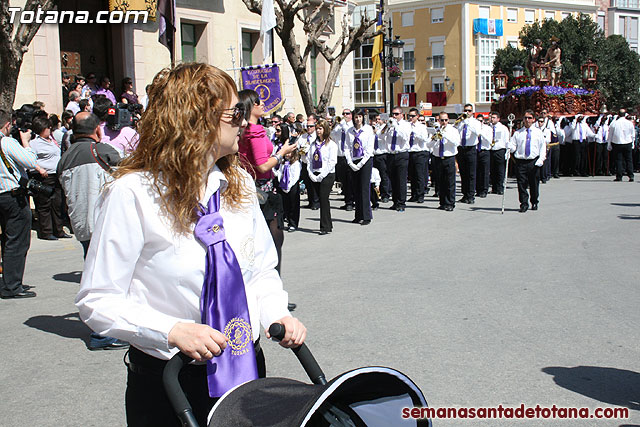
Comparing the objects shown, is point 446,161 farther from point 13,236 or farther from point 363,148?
point 13,236

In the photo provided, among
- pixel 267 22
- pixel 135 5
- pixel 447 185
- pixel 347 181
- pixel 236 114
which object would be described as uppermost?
pixel 135 5

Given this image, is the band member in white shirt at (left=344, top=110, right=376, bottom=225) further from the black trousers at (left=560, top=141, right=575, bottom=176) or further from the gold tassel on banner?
the black trousers at (left=560, top=141, right=575, bottom=176)

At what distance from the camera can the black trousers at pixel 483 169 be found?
18172mm

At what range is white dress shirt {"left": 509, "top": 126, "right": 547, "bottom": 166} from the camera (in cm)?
1447

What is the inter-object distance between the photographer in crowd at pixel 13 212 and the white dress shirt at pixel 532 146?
33.3 ft

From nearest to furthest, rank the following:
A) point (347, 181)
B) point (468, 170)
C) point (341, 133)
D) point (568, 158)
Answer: point (341, 133) < point (347, 181) < point (468, 170) < point (568, 158)

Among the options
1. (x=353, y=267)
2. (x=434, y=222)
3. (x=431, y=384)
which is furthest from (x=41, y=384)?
(x=434, y=222)

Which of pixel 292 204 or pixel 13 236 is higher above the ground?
pixel 13 236

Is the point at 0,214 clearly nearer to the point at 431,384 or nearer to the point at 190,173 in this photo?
the point at 431,384

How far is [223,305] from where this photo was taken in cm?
213

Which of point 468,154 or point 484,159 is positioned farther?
point 484,159

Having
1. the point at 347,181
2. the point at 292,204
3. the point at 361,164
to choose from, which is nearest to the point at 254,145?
the point at 292,204

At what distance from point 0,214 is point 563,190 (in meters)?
15.5

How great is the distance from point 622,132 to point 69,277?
59.5ft
